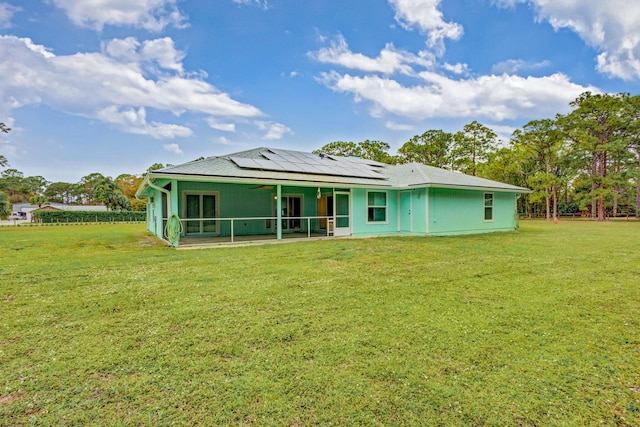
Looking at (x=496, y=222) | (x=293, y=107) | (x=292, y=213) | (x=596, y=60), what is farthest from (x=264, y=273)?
(x=596, y=60)

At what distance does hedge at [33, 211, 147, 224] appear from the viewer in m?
28.0

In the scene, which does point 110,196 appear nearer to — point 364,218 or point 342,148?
point 342,148

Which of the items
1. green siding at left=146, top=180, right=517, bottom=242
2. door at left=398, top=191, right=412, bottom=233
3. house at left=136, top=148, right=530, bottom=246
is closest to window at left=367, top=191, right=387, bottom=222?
house at left=136, top=148, right=530, bottom=246

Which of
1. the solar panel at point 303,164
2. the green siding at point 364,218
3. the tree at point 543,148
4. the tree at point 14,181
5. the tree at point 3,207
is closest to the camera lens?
the solar panel at point 303,164

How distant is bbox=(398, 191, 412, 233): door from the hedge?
93.0ft

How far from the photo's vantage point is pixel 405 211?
1351cm

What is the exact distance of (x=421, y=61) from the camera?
18.4 meters

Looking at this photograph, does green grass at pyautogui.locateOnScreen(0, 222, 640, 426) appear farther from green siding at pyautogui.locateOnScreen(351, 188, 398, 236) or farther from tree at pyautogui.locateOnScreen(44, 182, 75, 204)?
tree at pyautogui.locateOnScreen(44, 182, 75, 204)

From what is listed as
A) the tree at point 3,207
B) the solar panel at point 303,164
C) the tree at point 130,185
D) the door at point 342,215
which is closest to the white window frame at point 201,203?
the solar panel at point 303,164

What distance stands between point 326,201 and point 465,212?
6.29 m

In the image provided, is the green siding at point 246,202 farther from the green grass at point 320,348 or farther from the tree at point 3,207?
the tree at point 3,207

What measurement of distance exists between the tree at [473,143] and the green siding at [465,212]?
18282mm

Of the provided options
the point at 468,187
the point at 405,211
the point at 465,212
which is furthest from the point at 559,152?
the point at 405,211

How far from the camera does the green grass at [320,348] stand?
1989 mm
